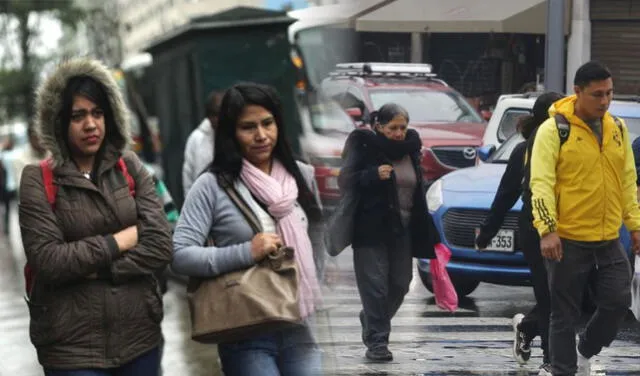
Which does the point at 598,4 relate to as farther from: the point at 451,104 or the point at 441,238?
the point at 441,238

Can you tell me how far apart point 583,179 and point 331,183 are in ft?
2.69

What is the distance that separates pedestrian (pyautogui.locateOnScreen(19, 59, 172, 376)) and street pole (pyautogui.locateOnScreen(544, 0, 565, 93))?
1329 millimetres

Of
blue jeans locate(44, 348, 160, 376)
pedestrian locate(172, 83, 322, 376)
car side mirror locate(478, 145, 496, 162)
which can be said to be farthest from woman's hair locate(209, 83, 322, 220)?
blue jeans locate(44, 348, 160, 376)

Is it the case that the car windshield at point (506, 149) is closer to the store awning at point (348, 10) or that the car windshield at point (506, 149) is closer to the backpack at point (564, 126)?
the backpack at point (564, 126)

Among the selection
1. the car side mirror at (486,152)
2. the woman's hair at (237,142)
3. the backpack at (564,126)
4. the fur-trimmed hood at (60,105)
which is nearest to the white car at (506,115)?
the car side mirror at (486,152)

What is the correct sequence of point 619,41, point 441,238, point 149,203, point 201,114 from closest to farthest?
point 619,41, point 441,238, point 149,203, point 201,114

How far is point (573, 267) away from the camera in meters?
3.57

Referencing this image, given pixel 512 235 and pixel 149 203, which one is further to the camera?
pixel 149 203

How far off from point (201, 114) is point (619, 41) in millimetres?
10653

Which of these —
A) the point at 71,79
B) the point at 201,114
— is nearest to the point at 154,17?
the point at 201,114

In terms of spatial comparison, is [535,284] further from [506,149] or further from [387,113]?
[387,113]

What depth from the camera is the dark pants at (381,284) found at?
144 inches

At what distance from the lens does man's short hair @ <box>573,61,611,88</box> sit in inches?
135

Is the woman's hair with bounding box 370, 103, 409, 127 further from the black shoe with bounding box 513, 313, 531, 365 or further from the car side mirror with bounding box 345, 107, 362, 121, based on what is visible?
the black shoe with bounding box 513, 313, 531, 365
